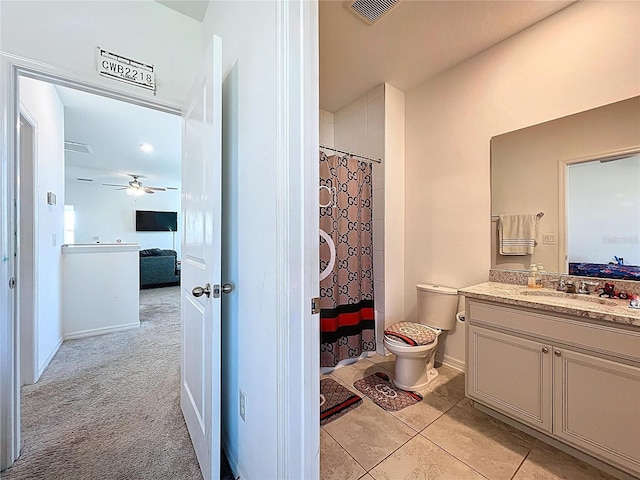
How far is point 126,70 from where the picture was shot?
5.05 ft

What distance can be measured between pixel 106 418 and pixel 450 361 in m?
2.57

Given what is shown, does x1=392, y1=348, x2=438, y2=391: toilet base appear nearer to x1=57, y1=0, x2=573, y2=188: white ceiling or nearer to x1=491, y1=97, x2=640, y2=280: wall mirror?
x1=491, y1=97, x2=640, y2=280: wall mirror

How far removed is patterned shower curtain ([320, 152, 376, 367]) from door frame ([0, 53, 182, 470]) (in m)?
1.77

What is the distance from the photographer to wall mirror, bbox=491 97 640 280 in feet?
4.99

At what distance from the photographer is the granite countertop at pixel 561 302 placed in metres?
1.21

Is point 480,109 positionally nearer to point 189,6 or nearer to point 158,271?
point 189,6

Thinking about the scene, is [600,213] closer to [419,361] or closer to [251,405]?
[419,361]

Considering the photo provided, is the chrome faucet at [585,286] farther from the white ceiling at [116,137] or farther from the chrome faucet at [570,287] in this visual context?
the white ceiling at [116,137]

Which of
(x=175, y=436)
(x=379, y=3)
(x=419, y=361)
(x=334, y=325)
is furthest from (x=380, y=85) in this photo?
(x=175, y=436)

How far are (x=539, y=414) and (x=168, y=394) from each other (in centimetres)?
233

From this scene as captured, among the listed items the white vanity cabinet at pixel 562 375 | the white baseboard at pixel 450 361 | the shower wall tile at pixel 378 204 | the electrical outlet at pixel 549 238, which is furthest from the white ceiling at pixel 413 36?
the white baseboard at pixel 450 361

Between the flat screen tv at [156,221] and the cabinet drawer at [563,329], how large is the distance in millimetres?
8308

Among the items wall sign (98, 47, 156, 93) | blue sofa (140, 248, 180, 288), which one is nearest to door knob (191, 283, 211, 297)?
wall sign (98, 47, 156, 93)

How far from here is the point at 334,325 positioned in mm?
2297
